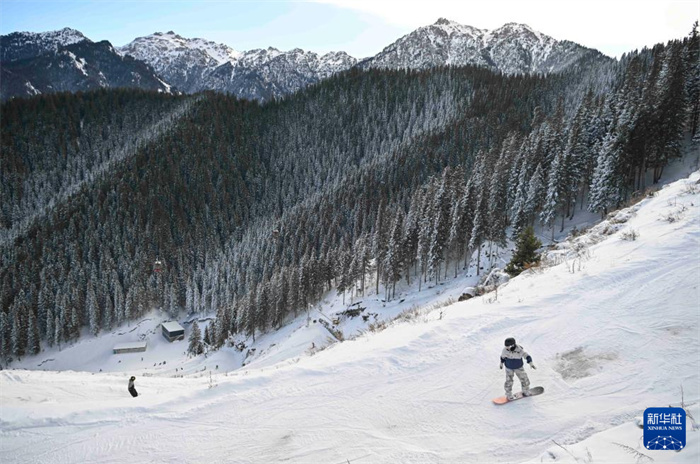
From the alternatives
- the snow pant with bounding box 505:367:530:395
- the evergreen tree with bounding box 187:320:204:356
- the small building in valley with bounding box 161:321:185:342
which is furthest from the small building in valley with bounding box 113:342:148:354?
the snow pant with bounding box 505:367:530:395

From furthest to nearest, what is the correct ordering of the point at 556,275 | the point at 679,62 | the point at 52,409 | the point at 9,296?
the point at 9,296 < the point at 679,62 < the point at 556,275 < the point at 52,409

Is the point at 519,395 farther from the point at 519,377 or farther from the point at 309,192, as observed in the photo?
the point at 309,192

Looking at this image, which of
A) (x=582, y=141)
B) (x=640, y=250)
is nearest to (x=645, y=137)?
(x=582, y=141)

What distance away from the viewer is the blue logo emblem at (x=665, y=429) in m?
5.40

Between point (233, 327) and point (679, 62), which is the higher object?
point (679, 62)

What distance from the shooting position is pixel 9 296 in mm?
101875

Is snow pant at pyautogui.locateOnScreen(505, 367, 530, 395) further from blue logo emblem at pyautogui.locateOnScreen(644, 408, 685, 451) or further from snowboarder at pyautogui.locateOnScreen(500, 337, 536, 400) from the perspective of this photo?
blue logo emblem at pyautogui.locateOnScreen(644, 408, 685, 451)

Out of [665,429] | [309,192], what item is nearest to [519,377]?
[665,429]

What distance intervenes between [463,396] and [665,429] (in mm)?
3728

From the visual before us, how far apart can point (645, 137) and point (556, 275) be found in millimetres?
50965

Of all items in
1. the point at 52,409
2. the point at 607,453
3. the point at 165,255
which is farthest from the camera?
the point at 165,255

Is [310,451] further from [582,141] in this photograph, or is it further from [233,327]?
[233,327]

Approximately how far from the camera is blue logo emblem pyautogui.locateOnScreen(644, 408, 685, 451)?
17.7ft

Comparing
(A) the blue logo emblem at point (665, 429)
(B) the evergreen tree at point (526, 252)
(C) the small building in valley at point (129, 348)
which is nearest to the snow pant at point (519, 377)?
(A) the blue logo emblem at point (665, 429)
